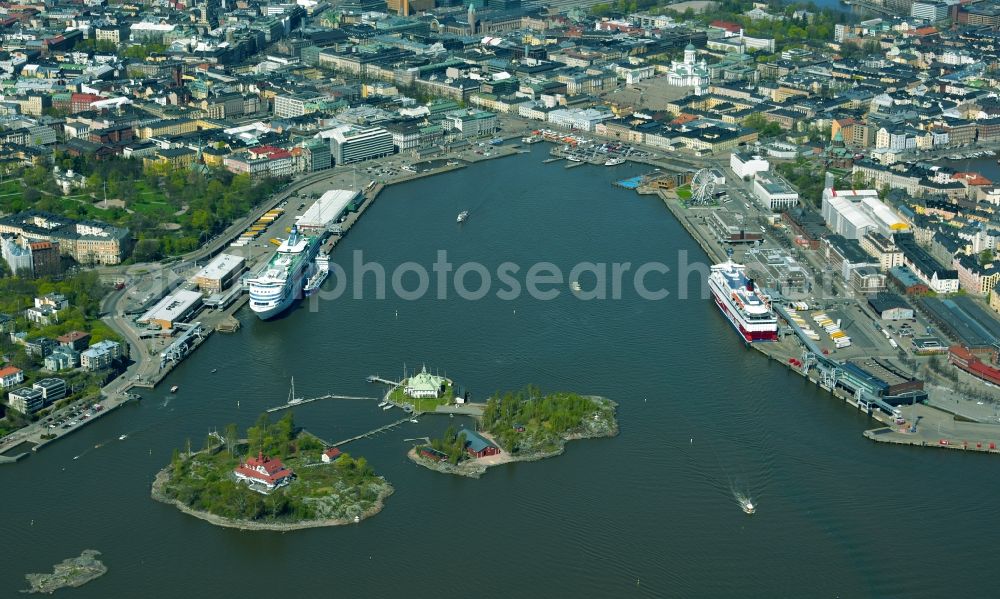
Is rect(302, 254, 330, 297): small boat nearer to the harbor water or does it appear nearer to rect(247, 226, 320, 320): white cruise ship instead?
rect(247, 226, 320, 320): white cruise ship

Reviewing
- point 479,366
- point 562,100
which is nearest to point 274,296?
point 479,366

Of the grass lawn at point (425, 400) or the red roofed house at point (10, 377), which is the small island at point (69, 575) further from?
the grass lawn at point (425, 400)

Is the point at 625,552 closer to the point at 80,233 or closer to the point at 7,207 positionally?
the point at 80,233

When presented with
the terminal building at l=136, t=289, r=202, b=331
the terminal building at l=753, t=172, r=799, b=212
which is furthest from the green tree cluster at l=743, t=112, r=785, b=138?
the terminal building at l=136, t=289, r=202, b=331

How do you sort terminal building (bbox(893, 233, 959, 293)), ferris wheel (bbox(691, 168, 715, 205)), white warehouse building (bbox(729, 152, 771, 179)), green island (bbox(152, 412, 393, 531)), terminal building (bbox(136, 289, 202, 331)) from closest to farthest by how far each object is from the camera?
green island (bbox(152, 412, 393, 531)) < terminal building (bbox(136, 289, 202, 331)) < terminal building (bbox(893, 233, 959, 293)) < ferris wheel (bbox(691, 168, 715, 205)) < white warehouse building (bbox(729, 152, 771, 179))

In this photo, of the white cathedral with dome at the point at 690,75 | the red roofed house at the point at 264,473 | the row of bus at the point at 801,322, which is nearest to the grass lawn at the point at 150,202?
the red roofed house at the point at 264,473

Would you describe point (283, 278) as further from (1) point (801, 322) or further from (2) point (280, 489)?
(1) point (801, 322)
